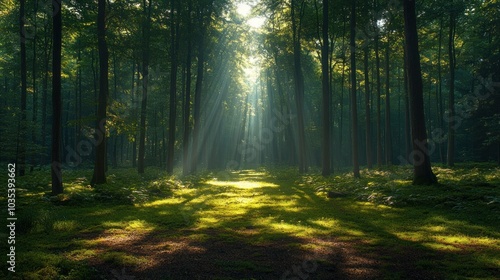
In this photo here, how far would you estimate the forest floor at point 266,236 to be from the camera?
5406mm

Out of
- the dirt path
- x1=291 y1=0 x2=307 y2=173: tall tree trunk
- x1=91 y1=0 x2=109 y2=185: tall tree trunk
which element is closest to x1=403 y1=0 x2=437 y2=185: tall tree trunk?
the dirt path

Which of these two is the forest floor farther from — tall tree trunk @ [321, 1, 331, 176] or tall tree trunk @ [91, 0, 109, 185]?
tall tree trunk @ [321, 1, 331, 176]

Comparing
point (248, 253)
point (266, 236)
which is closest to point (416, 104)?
point (266, 236)

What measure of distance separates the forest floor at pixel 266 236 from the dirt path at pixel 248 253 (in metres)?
0.02

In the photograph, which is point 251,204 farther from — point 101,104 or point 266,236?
point 101,104

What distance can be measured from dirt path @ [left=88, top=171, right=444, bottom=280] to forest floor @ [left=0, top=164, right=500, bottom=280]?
0.02 meters

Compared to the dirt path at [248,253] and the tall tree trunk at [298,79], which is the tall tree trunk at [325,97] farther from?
the dirt path at [248,253]

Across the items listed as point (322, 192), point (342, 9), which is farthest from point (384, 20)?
point (322, 192)

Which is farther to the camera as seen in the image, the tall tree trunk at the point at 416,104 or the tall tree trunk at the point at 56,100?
the tall tree trunk at the point at 416,104

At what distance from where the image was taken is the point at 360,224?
30.0 feet

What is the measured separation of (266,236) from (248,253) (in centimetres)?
148

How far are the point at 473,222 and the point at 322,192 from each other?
27.1ft

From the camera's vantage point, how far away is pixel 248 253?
21.5 feet

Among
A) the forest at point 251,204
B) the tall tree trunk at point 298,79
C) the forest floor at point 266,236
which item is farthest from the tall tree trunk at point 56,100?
the tall tree trunk at point 298,79
